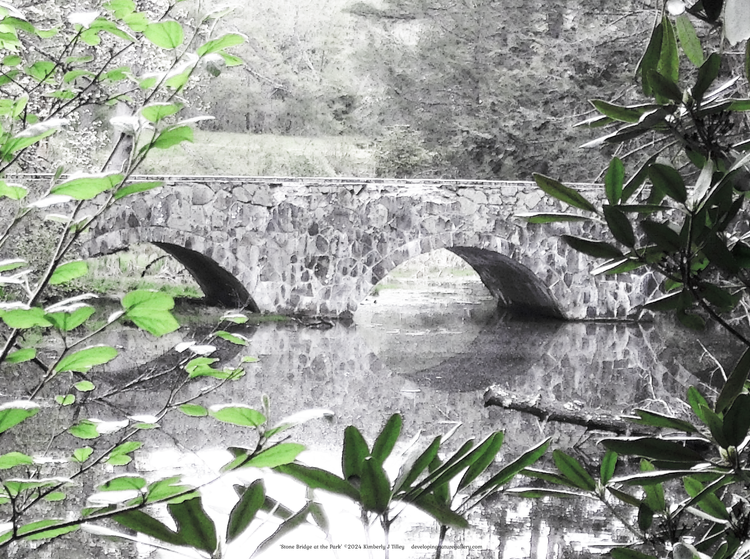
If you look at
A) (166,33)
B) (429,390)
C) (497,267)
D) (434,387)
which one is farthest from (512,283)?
(166,33)

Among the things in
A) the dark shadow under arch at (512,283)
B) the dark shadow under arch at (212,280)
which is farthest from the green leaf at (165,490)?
the dark shadow under arch at (512,283)

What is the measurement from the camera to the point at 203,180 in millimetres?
7801

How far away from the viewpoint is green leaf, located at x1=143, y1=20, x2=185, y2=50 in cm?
66

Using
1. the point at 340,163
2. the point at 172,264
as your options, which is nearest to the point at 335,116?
the point at 340,163

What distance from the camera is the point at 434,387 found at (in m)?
5.66

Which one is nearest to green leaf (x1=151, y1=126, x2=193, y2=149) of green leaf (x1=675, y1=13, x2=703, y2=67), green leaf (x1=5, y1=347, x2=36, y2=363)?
green leaf (x1=5, y1=347, x2=36, y2=363)

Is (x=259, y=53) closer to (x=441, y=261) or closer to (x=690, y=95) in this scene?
(x=441, y=261)

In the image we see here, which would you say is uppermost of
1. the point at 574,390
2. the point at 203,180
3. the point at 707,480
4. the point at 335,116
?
the point at 335,116

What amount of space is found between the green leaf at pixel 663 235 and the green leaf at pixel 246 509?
1.09 feet

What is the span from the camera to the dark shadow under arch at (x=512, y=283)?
880cm

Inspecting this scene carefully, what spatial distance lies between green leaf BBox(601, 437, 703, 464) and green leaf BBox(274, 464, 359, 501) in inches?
8.4

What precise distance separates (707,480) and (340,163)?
472 inches

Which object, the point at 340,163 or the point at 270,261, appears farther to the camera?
the point at 340,163

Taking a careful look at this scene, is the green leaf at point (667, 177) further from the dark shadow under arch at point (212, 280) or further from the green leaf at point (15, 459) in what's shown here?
the dark shadow under arch at point (212, 280)
